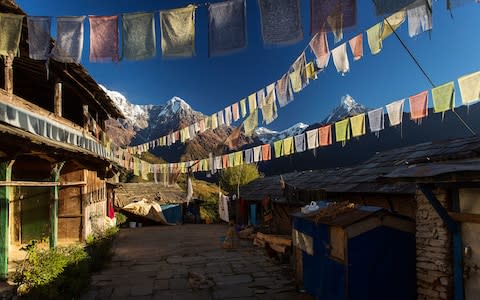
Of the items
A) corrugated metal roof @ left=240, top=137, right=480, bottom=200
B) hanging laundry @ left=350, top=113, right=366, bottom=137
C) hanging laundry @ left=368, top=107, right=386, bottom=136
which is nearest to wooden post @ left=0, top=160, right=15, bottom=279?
corrugated metal roof @ left=240, top=137, right=480, bottom=200

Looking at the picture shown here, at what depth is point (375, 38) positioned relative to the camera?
9648mm

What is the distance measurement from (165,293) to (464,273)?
23.0 ft

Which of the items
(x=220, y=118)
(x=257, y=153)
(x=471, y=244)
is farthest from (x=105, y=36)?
(x=257, y=153)

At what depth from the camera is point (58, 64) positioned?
12.6 m

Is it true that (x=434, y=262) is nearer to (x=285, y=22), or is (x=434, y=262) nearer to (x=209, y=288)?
(x=285, y=22)

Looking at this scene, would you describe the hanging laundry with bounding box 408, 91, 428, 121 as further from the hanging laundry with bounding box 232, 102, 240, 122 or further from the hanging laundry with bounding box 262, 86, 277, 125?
the hanging laundry with bounding box 232, 102, 240, 122

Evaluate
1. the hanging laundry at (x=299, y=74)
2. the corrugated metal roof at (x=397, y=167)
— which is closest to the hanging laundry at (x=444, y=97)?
the corrugated metal roof at (x=397, y=167)

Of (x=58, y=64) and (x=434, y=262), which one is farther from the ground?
(x=58, y=64)

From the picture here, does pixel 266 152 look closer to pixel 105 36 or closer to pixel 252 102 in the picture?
pixel 252 102

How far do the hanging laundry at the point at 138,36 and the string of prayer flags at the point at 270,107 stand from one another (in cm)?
606

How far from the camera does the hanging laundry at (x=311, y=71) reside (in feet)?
37.6

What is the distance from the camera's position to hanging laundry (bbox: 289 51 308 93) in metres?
11.6

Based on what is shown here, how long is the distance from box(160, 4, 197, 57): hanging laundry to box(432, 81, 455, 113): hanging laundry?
710cm

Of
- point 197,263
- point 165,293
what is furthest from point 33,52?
point 197,263
